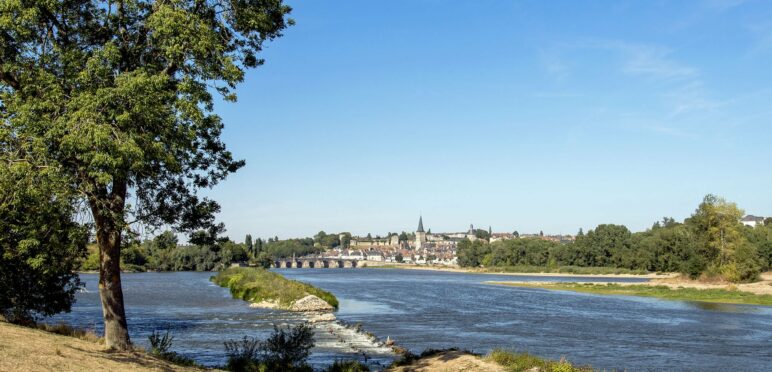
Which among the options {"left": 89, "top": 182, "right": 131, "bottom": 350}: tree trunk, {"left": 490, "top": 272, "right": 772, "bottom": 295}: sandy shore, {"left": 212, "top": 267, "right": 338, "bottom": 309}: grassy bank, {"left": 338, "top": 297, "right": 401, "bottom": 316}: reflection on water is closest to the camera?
{"left": 89, "top": 182, "right": 131, "bottom": 350}: tree trunk

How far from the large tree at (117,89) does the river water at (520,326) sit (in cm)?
1103

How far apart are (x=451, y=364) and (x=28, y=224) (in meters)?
15.9

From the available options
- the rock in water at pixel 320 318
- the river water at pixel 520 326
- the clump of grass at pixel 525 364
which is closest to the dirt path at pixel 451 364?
the clump of grass at pixel 525 364

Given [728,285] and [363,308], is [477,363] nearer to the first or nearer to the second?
[363,308]

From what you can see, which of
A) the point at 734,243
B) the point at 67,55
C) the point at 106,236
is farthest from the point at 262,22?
the point at 734,243

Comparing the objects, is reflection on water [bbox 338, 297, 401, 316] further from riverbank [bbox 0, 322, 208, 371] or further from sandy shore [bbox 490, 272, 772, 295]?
sandy shore [bbox 490, 272, 772, 295]

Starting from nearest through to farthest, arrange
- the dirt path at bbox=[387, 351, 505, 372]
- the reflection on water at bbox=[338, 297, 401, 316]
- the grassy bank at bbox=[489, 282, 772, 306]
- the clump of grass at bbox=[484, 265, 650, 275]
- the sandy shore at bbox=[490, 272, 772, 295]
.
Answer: the dirt path at bbox=[387, 351, 505, 372] → the reflection on water at bbox=[338, 297, 401, 316] → the grassy bank at bbox=[489, 282, 772, 306] → the sandy shore at bbox=[490, 272, 772, 295] → the clump of grass at bbox=[484, 265, 650, 275]

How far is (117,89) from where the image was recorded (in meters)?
16.5

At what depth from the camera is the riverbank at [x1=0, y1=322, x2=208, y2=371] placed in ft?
51.0

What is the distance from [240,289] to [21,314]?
53.9 m

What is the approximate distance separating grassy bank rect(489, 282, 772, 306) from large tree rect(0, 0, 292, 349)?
77.3m

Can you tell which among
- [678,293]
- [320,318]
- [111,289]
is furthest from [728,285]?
[111,289]

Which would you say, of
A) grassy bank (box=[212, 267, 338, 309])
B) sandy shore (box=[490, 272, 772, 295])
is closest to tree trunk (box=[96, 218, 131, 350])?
grassy bank (box=[212, 267, 338, 309])

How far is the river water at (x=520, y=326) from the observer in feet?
116
